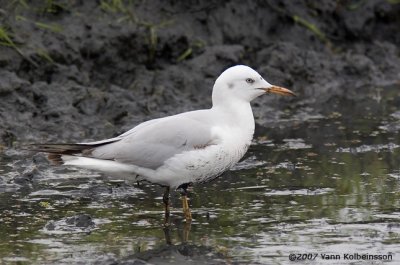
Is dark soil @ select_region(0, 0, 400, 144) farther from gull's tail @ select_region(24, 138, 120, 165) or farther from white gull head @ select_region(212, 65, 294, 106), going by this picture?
white gull head @ select_region(212, 65, 294, 106)

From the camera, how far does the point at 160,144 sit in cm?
751

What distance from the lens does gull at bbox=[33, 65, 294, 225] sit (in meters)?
7.44

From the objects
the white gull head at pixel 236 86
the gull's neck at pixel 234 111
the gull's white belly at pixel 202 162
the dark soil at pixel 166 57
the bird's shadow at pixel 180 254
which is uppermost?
the dark soil at pixel 166 57

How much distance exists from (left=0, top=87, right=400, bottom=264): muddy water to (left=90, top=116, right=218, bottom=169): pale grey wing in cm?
48

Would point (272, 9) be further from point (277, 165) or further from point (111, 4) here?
point (277, 165)

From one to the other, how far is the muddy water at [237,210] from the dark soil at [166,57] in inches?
45.2

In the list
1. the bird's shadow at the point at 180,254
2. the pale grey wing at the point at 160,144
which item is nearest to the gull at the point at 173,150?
the pale grey wing at the point at 160,144

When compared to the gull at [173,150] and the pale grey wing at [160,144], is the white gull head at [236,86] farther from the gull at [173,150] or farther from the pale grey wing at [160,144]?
the pale grey wing at [160,144]

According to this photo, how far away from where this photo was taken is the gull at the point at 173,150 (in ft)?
24.4

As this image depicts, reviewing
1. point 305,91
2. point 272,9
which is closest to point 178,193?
point 305,91

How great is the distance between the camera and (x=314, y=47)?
43.4 ft

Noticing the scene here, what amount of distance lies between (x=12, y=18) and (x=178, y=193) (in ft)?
11.8

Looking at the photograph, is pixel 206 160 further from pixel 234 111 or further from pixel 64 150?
pixel 64 150

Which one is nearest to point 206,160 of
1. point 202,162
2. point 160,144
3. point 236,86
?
point 202,162
